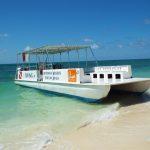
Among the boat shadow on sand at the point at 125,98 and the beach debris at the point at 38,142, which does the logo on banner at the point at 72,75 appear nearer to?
the boat shadow on sand at the point at 125,98

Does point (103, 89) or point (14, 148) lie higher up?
point (103, 89)

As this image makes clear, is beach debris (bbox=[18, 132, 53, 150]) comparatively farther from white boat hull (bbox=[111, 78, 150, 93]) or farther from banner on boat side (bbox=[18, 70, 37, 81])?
banner on boat side (bbox=[18, 70, 37, 81])

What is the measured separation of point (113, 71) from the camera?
18984mm

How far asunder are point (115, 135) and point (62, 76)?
10578mm

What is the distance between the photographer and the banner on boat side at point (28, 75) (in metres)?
25.1

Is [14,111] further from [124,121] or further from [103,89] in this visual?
[124,121]

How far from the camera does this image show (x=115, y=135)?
994cm

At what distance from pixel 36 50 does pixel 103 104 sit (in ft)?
26.6

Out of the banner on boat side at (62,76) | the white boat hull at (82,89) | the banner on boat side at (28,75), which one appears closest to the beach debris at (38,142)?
the white boat hull at (82,89)

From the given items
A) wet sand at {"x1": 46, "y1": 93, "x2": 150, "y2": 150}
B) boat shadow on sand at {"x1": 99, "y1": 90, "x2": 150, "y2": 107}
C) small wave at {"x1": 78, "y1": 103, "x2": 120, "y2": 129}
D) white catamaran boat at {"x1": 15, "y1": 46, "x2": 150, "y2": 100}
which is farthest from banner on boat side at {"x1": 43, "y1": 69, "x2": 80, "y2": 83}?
wet sand at {"x1": 46, "y1": 93, "x2": 150, "y2": 150}

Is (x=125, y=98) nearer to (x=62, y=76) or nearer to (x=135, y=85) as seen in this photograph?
(x=135, y=85)

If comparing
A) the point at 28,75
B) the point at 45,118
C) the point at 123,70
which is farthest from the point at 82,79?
the point at 28,75

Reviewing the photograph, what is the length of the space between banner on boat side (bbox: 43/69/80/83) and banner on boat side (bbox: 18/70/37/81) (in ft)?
6.87

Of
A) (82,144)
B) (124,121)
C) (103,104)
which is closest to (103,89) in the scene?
(103,104)
